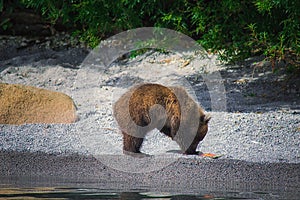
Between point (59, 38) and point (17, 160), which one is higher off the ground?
point (59, 38)

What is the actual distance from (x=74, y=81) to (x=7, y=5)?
12.7 ft

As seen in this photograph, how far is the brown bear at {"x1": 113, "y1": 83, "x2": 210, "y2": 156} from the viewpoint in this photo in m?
7.59

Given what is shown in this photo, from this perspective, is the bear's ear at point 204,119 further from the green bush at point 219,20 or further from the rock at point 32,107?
the green bush at point 219,20

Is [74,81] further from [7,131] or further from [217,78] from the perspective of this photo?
[7,131]

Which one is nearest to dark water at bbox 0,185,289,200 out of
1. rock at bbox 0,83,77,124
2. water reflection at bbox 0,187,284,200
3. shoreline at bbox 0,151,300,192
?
water reflection at bbox 0,187,284,200

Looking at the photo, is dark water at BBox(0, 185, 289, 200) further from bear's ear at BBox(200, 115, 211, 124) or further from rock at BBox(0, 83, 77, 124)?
rock at BBox(0, 83, 77, 124)

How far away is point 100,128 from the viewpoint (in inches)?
377

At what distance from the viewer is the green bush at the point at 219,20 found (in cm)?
1102

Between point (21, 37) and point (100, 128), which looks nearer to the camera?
point (100, 128)

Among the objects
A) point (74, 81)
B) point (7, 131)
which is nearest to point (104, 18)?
point (74, 81)

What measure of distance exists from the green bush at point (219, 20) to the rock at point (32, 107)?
308 cm

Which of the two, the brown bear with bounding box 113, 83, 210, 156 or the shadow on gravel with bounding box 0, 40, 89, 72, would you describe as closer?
the brown bear with bounding box 113, 83, 210, 156

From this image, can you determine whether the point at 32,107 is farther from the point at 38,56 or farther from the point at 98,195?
the point at 38,56

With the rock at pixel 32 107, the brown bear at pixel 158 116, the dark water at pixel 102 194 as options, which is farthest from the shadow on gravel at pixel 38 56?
the dark water at pixel 102 194
